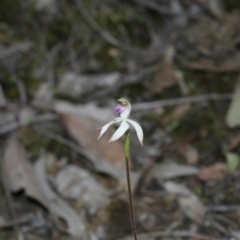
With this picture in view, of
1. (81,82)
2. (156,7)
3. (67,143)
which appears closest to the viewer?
(67,143)

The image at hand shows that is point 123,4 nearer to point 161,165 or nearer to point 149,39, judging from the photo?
point 149,39

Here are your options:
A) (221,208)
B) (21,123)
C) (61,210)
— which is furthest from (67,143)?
(221,208)

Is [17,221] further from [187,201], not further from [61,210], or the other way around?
[187,201]

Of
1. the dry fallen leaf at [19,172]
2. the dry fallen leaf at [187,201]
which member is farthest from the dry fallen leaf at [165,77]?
the dry fallen leaf at [19,172]

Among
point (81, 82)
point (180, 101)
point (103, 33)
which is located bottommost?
point (180, 101)

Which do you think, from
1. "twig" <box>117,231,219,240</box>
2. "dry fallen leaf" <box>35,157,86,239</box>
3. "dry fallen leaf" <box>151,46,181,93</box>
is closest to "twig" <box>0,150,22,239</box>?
"dry fallen leaf" <box>35,157,86,239</box>

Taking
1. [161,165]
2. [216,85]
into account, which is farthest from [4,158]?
[216,85]

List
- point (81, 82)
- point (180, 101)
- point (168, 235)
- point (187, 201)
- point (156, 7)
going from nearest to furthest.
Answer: point (168, 235), point (187, 201), point (180, 101), point (81, 82), point (156, 7)

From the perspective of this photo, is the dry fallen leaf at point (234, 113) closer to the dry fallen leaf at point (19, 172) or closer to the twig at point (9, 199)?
the dry fallen leaf at point (19, 172)
